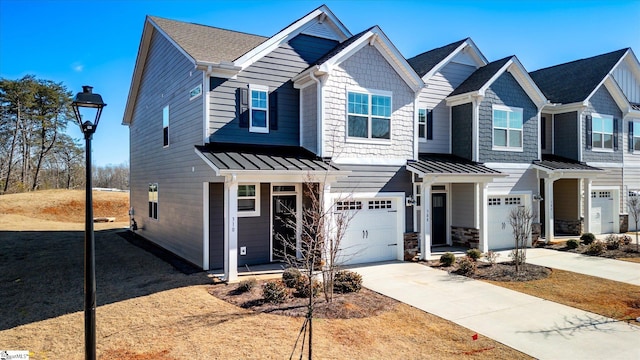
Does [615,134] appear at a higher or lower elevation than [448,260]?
higher

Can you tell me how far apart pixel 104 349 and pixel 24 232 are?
59.7 feet

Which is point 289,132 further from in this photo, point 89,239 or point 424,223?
point 89,239

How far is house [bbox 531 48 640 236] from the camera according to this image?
1870cm

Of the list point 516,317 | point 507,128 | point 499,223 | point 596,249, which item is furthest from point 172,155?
point 596,249

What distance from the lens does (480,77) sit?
16141mm

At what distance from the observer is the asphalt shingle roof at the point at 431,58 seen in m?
16.5

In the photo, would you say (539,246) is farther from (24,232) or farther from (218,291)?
(24,232)

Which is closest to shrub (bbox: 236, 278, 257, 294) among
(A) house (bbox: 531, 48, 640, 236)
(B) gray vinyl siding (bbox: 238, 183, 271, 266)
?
(B) gray vinyl siding (bbox: 238, 183, 271, 266)

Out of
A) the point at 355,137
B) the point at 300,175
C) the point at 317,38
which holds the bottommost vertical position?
the point at 300,175

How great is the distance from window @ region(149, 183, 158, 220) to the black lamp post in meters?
12.1

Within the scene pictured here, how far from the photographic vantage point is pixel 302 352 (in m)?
→ 5.99

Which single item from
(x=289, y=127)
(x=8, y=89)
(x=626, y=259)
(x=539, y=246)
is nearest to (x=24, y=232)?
(x=289, y=127)

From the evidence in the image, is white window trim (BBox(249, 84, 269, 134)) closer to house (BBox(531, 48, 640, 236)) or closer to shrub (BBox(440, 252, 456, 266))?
shrub (BBox(440, 252, 456, 266))

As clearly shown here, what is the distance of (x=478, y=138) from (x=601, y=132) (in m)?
8.97
